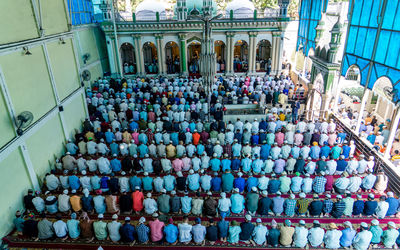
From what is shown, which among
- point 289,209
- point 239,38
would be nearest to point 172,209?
point 289,209

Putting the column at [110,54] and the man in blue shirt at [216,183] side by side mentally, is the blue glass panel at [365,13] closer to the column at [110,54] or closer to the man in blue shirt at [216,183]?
the man in blue shirt at [216,183]

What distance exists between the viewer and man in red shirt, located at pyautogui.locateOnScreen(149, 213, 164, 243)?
803 centimetres

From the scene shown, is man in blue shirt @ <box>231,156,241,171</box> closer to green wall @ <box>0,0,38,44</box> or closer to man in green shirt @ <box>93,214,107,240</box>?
man in green shirt @ <box>93,214,107,240</box>

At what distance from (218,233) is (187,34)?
786 inches

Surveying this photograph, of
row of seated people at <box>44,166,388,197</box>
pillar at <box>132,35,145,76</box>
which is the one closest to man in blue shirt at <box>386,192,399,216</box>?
row of seated people at <box>44,166,388,197</box>

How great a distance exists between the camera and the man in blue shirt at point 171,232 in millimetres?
7985

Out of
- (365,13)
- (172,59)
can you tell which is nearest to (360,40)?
(365,13)

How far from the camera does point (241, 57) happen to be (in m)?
29.3

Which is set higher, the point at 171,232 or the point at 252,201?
the point at 252,201

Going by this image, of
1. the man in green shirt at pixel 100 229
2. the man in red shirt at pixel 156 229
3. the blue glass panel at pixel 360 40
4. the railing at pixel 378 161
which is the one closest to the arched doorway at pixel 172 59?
the blue glass panel at pixel 360 40

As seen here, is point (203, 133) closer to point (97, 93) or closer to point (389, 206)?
point (389, 206)

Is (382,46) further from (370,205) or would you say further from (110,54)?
(110,54)

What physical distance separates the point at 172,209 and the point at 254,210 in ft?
8.98

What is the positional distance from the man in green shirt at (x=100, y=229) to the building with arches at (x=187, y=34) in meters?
18.7
